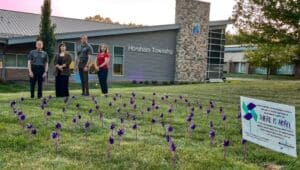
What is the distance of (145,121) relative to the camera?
8.54 metres

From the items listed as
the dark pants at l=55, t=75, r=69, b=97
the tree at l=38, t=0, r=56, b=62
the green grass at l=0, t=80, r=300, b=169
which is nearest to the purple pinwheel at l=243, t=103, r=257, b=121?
the green grass at l=0, t=80, r=300, b=169

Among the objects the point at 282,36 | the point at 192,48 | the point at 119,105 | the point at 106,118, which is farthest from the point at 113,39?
the point at 106,118

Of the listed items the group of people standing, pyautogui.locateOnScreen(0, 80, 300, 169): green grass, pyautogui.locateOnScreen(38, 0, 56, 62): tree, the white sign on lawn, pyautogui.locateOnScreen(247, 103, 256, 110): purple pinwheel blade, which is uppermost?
pyautogui.locateOnScreen(38, 0, 56, 62): tree

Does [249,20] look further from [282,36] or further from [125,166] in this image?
[125,166]

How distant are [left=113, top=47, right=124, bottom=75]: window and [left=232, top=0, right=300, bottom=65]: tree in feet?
37.9

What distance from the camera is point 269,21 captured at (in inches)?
886

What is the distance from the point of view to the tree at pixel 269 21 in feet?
68.7

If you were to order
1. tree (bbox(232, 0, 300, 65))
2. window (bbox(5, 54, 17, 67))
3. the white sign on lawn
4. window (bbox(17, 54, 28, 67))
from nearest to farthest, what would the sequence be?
the white sign on lawn, tree (bbox(232, 0, 300, 65)), window (bbox(5, 54, 17, 67)), window (bbox(17, 54, 28, 67))

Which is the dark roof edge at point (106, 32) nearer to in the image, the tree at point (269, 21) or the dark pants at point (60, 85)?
the tree at point (269, 21)

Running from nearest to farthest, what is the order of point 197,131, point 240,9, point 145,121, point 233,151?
point 233,151 → point 197,131 → point 145,121 → point 240,9

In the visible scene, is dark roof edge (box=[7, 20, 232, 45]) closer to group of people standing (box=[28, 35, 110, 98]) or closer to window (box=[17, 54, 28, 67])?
window (box=[17, 54, 28, 67])

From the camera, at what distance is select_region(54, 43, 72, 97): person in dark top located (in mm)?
12516

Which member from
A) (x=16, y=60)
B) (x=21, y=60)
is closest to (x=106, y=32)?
(x=21, y=60)

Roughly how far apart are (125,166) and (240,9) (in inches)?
787
